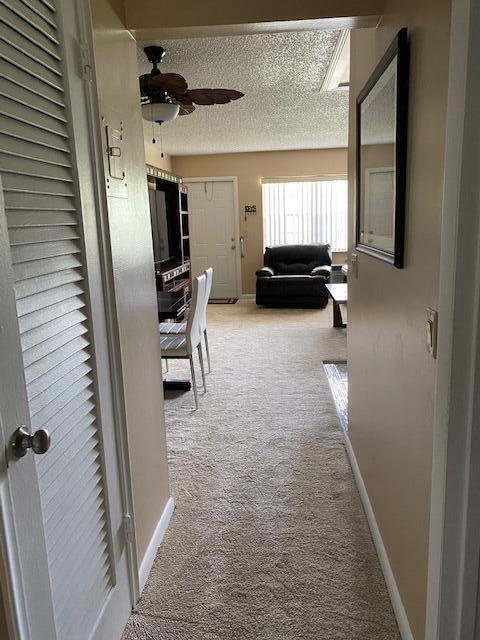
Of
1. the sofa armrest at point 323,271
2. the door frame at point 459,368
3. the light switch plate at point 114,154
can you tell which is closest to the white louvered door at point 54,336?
the light switch plate at point 114,154

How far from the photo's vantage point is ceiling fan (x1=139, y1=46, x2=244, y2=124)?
10.1 ft

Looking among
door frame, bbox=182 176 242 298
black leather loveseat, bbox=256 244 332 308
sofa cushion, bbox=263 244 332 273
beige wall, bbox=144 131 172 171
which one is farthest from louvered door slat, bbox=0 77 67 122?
door frame, bbox=182 176 242 298

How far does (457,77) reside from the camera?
892 mm

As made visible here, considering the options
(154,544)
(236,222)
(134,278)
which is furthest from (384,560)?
(236,222)

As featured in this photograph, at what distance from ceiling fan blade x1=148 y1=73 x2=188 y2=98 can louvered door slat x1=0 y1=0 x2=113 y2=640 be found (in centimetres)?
200

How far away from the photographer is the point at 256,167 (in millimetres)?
7863

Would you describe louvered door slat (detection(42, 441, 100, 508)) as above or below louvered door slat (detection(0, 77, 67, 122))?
below

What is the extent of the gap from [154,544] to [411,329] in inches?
54.0

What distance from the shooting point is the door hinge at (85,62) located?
1307 mm

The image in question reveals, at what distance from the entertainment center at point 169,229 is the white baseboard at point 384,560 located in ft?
11.0

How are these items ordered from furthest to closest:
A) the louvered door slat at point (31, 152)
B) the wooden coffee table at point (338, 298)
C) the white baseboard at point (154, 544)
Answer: the wooden coffee table at point (338, 298) → the white baseboard at point (154, 544) → the louvered door slat at point (31, 152)

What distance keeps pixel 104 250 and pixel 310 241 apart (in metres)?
6.99

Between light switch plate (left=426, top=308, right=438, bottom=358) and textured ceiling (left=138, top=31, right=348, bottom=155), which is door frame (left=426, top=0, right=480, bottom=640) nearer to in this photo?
light switch plate (left=426, top=308, right=438, bottom=358)

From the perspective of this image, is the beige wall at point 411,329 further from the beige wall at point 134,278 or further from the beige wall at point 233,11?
the beige wall at point 134,278
